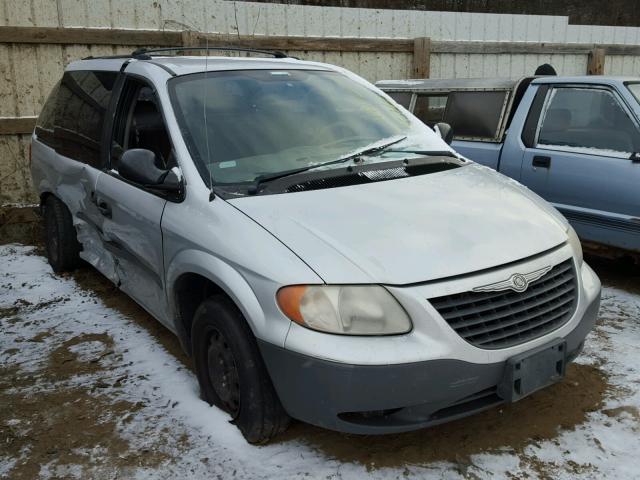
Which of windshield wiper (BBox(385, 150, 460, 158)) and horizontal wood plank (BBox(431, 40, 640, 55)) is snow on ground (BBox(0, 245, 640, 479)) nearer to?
windshield wiper (BBox(385, 150, 460, 158))

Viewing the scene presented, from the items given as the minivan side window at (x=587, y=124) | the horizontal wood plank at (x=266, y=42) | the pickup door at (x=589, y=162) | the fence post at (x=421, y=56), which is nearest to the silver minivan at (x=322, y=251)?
the pickup door at (x=589, y=162)

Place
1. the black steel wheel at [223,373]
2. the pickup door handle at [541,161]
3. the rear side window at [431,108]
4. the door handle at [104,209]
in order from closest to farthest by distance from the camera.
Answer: the black steel wheel at [223,373]
the door handle at [104,209]
the pickup door handle at [541,161]
the rear side window at [431,108]

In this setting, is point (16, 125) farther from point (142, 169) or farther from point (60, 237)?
point (142, 169)

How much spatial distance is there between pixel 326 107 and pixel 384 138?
0.40 m

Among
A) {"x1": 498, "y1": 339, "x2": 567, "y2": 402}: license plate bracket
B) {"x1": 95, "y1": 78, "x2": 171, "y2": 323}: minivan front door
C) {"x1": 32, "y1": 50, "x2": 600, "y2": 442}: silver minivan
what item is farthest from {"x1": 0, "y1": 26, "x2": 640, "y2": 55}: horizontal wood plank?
→ {"x1": 498, "y1": 339, "x2": 567, "y2": 402}: license plate bracket

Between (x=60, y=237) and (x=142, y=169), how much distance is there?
247 cm

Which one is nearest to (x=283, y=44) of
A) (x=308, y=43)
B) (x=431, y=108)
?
(x=308, y=43)

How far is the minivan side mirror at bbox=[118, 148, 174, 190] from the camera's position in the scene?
2.99m

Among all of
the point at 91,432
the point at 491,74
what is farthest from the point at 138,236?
the point at 491,74

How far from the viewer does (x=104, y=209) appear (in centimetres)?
381

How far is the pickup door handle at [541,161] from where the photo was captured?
4906 millimetres

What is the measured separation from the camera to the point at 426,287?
7.60 ft

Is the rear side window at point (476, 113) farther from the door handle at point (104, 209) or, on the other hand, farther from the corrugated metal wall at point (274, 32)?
the door handle at point (104, 209)

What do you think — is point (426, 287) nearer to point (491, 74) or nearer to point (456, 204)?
point (456, 204)
